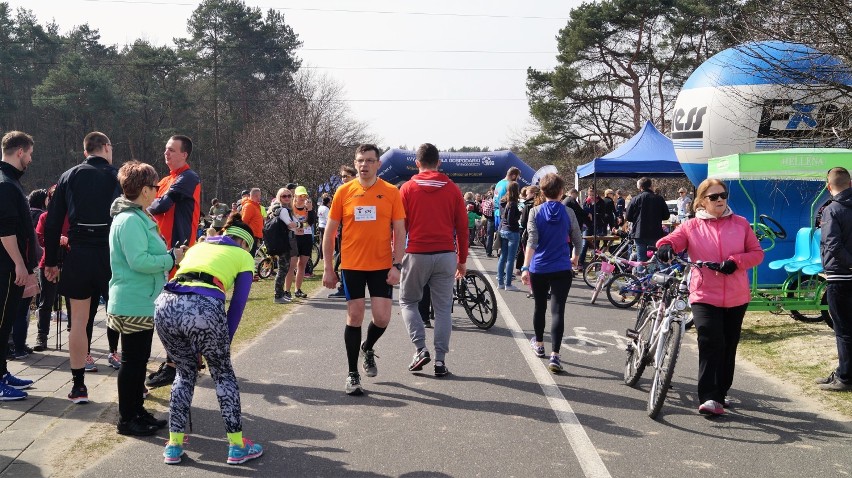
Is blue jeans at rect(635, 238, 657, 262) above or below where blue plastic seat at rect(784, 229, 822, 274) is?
below

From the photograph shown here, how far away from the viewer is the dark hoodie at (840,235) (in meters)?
6.79

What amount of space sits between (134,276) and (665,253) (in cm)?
397

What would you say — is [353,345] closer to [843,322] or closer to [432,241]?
[432,241]

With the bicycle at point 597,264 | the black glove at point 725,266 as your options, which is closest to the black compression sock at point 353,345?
the black glove at point 725,266

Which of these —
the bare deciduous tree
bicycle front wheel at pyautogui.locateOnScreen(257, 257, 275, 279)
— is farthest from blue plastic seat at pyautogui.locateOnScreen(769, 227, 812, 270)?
the bare deciduous tree

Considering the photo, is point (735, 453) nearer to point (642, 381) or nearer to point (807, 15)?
point (642, 381)

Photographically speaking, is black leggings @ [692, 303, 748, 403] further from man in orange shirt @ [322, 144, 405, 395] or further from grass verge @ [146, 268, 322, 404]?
grass verge @ [146, 268, 322, 404]

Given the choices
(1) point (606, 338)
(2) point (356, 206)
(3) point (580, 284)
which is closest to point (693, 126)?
(3) point (580, 284)

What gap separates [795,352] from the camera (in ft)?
27.7

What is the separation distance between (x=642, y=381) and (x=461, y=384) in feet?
5.53

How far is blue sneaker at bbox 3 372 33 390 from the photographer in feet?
21.3

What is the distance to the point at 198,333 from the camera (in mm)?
4543

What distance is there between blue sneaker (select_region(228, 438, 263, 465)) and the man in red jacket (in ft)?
8.07

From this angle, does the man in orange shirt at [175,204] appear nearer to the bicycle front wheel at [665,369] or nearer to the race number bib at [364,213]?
the race number bib at [364,213]
